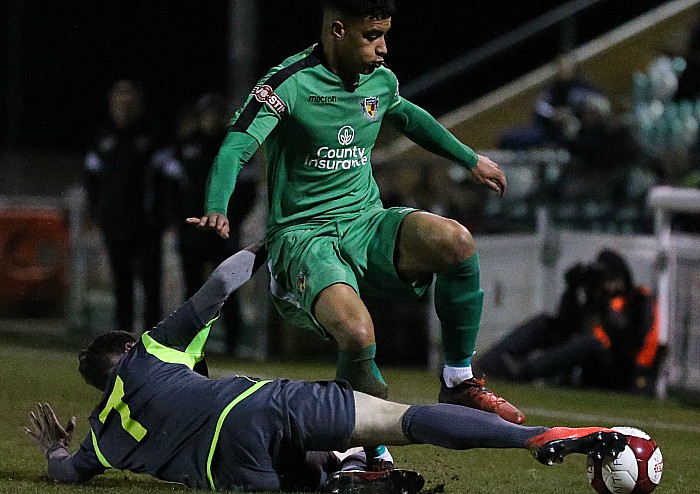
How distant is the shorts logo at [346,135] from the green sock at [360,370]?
2.87 ft

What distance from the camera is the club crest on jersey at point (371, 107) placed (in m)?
5.51

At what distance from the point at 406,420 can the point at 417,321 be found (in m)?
6.64

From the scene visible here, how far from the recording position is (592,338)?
375 inches

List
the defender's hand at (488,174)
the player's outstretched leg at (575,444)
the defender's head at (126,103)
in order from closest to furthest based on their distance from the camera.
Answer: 1. the player's outstretched leg at (575,444)
2. the defender's hand at (488,174)
3. the defender's head at (126,103)

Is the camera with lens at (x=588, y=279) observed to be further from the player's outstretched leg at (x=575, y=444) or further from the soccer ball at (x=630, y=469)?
the player's outstretched leg at (x=575, y=444)

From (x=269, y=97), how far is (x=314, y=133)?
0.83 ft

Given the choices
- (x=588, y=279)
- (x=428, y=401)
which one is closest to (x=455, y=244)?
(x=428, y=401)

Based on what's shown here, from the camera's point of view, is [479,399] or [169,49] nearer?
[479,399]

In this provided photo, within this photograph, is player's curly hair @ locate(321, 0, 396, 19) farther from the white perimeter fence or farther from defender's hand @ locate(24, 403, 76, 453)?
the white perimeter fence

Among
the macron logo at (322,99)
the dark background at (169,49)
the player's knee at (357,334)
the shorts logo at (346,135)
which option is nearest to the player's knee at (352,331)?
the player's knee at (357,334)

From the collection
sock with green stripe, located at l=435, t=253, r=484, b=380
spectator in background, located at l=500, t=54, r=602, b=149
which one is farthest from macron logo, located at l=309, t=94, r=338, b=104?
spectator in background, located at l=500, t=54, r=602, b=149

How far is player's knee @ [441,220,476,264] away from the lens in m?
5.21

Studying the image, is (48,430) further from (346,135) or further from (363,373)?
(346,135)

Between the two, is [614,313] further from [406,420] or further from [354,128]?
[406,420]
